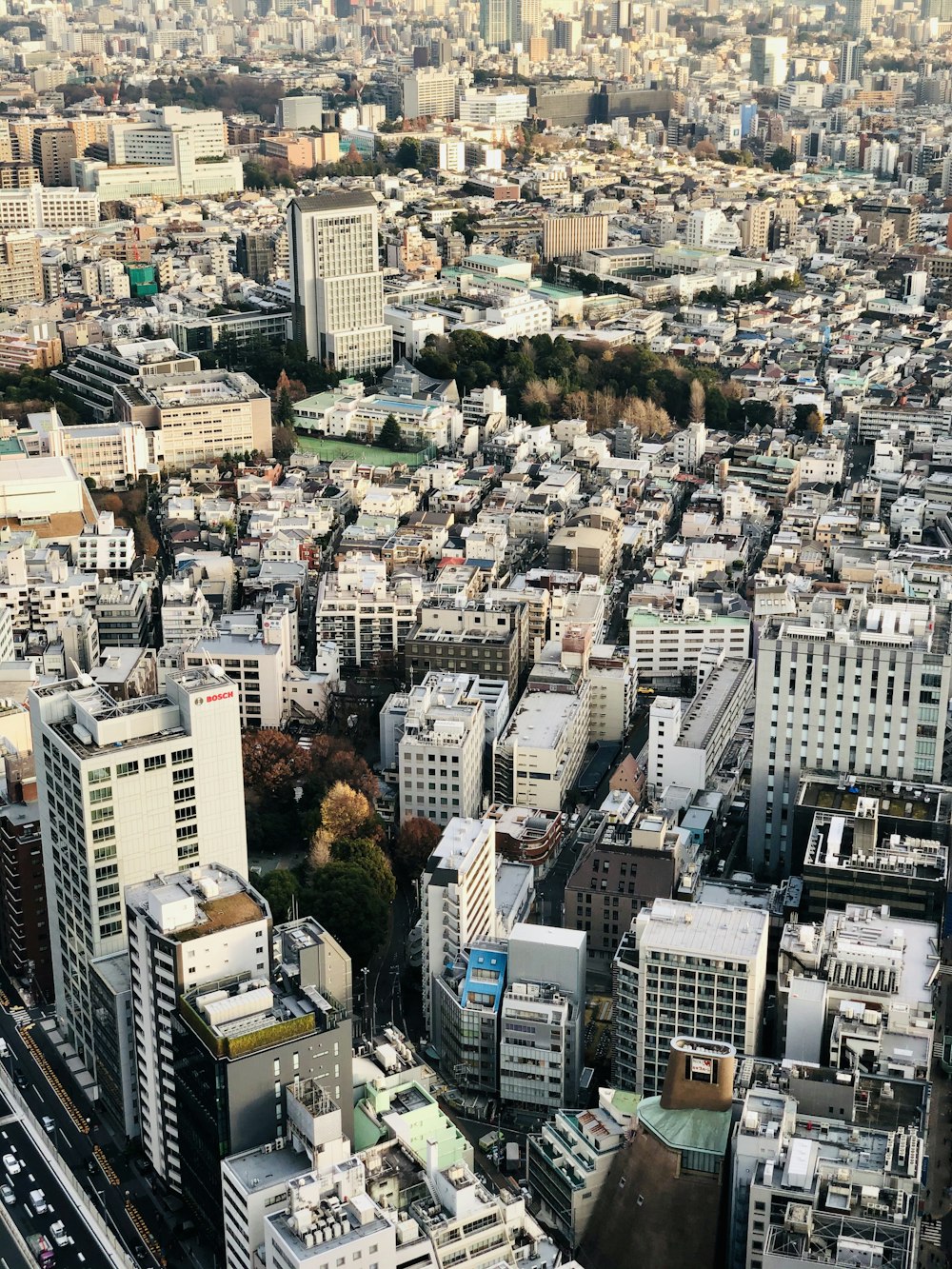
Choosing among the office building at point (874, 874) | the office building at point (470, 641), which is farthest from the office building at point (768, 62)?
the office building at point (874, 874)

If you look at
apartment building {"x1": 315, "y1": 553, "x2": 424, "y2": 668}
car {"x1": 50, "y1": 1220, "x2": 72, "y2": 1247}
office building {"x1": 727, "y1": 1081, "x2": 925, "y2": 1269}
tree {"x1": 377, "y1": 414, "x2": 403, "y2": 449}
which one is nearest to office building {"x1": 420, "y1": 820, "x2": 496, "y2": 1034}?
office building {"x1": 727, "y1": 1081, "x2": 925, "y2": 1269}

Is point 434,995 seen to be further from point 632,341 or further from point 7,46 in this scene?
point 7,46

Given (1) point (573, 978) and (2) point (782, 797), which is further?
Result: (2) point (782, 797)

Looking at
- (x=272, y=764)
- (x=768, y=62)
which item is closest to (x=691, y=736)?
(x=272, y=764)

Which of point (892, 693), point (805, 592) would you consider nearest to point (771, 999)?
point (892, 693)

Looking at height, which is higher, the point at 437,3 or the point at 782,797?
the point at 437,3

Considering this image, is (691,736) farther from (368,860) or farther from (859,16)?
(859,16)

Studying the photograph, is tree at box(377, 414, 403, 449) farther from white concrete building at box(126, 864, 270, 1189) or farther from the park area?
white concrete building at box(126, 864, 270, 1189)
